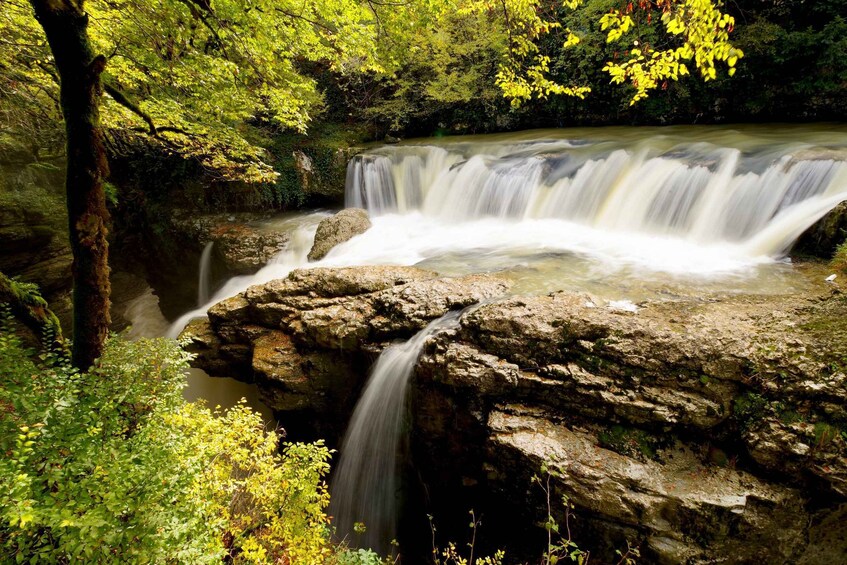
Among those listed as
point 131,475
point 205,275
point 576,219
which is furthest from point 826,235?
point 205,275

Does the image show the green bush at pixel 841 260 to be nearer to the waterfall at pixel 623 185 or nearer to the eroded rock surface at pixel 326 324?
the waterfall at pixel 623 185

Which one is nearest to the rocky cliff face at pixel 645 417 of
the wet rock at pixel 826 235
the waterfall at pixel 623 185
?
the wet rock at pixel 826 235

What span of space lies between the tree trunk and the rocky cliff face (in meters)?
2.87

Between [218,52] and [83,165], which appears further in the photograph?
[218,52]

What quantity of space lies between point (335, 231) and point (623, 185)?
656 centimetres

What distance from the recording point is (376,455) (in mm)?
5312

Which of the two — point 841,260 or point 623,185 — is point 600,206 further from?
point 841,260

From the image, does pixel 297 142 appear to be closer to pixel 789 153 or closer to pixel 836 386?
pixel 789 153

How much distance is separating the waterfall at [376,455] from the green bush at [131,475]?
55.1 inches

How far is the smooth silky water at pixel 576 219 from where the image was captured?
5273 mm

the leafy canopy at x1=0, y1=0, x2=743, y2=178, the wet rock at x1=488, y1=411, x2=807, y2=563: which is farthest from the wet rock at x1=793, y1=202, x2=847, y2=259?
the wet rock at x1=488, y1=411, x2=807, y2=563

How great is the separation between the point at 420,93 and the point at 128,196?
972 centimetres

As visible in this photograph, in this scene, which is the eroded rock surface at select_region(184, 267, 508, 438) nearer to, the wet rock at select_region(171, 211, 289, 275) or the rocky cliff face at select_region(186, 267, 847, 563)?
the rocky cliff face at select_region(186, 267, 847, 563)

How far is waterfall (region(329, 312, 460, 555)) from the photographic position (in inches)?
195
